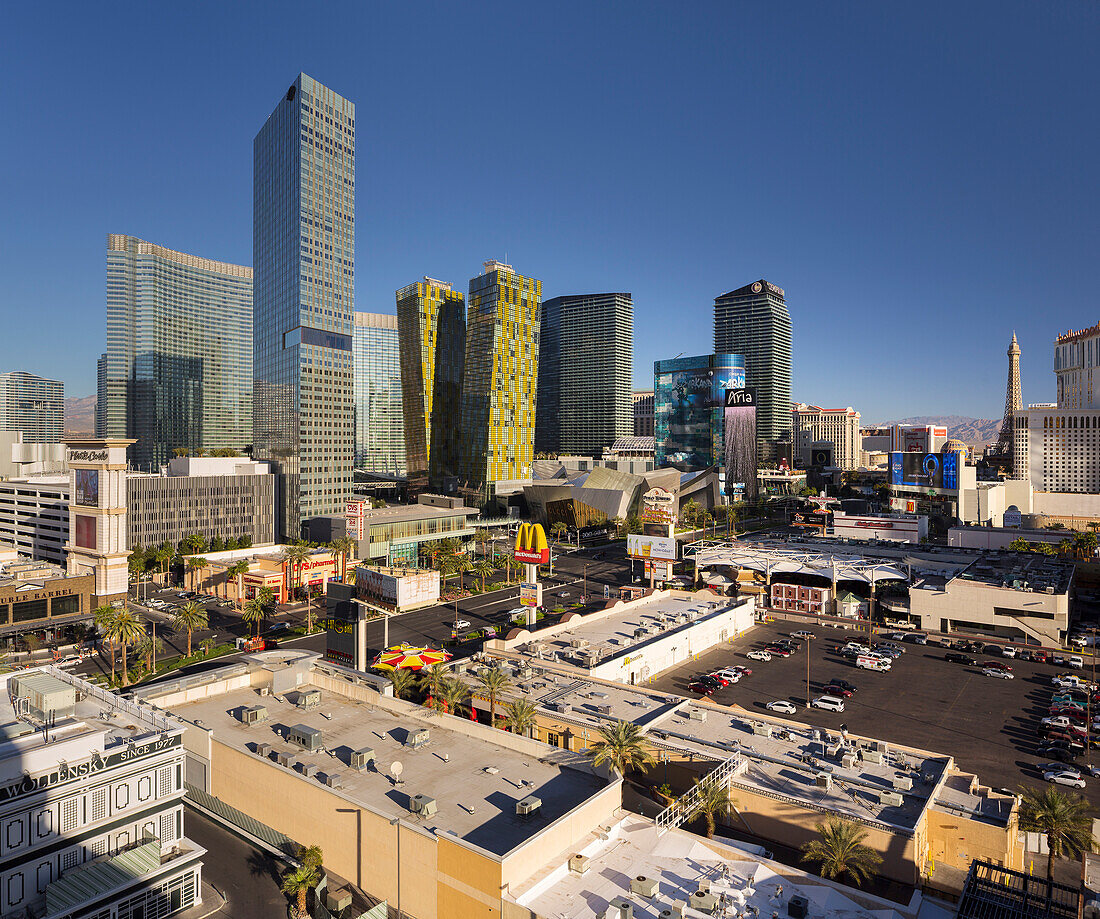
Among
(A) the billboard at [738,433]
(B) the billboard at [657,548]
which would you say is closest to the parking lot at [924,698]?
(B) the billboard at [657,548]

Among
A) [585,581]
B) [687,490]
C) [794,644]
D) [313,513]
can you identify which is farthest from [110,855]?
[687,490]

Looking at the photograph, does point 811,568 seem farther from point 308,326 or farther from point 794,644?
point 308,326

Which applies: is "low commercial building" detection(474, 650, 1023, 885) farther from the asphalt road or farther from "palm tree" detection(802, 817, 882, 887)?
the asphalt road

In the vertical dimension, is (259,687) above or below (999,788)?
above

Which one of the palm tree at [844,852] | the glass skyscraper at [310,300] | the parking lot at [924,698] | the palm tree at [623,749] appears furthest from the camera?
the glass skyscraper at [310,300]

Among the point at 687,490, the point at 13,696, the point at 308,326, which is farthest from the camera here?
the point at 687,490

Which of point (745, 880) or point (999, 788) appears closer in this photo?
point (745, 880)

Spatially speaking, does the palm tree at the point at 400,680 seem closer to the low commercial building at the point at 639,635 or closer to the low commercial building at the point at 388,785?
the low commercial building at the point at 388,785
